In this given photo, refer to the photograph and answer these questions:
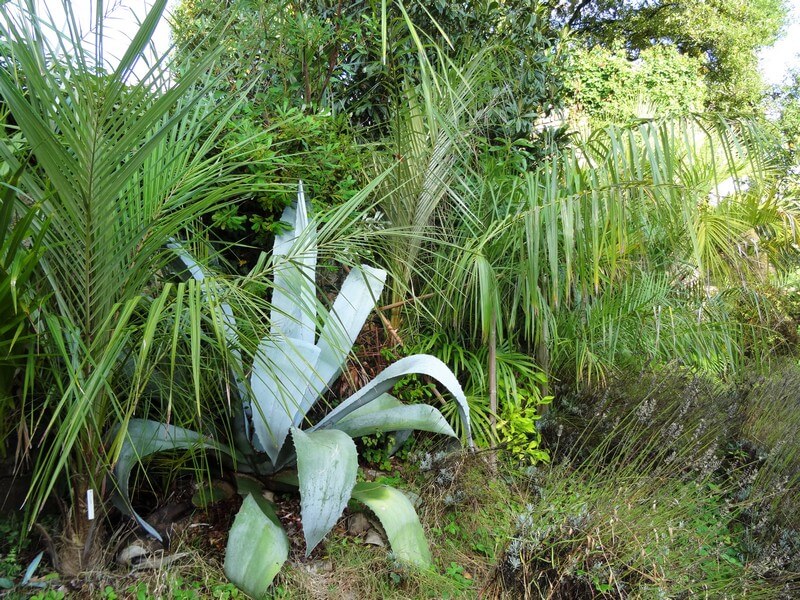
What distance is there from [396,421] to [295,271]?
0.69 m

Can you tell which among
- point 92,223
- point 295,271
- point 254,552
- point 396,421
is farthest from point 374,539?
point 92,223

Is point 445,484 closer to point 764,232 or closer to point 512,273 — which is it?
point 512,273

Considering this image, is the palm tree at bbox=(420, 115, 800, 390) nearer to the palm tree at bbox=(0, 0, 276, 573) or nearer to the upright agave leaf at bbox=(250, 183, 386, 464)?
the upright agave leaf at bbox=(250, 183, 386, 464)

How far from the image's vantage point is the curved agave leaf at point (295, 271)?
1.95 metres

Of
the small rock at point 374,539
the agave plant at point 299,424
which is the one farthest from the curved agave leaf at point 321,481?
the small rock at point 374,539

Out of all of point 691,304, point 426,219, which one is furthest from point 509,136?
point 691,304

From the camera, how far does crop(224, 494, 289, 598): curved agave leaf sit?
1922 mm

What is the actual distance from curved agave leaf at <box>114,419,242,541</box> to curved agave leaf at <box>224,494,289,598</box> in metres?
0.21

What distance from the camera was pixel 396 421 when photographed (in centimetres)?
245

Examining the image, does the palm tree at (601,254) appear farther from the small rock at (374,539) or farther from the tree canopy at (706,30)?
the tree canopy at (706,30)

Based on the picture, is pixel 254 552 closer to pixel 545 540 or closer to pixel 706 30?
pixel 545 540

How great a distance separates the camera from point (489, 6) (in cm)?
405

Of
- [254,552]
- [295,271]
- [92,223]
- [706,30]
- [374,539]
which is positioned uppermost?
[92,223]

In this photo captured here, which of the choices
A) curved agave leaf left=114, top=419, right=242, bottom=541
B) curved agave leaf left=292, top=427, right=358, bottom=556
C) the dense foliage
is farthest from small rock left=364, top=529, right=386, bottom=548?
curved agave leaf left=114, top=419, right=242, bottom=541
